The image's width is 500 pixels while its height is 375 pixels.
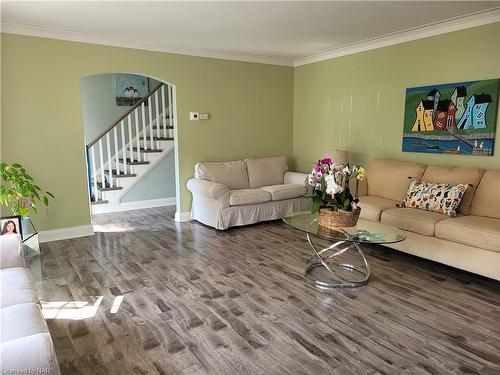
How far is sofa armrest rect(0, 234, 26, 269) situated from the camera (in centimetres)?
238

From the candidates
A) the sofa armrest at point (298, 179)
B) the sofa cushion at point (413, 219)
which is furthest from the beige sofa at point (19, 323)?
the sofa armrest at point (298, 179)

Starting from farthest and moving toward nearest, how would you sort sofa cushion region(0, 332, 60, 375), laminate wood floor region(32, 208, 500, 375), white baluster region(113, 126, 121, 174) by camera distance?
white baluster region(113, 126, 121, 174), laminate wood floor region(32, 208, 500, 375), sofa cushion region(0, 332, 60, 375)

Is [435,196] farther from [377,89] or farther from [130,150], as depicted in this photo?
[130,150]

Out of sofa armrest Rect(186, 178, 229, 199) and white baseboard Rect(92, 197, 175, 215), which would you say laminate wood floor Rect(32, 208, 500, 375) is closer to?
sofa armrest Rect(186, 178, 229, 199)

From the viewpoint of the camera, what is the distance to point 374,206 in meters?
4.15

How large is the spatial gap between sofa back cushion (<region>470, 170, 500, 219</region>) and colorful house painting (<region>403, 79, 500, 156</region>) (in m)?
0.38

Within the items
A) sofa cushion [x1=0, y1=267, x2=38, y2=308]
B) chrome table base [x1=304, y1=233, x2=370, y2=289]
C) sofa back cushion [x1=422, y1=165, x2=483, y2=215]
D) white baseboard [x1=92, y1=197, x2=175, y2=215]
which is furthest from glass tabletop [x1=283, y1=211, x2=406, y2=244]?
white baseboard [x1=92, y1=197, x2=175, y2=215]

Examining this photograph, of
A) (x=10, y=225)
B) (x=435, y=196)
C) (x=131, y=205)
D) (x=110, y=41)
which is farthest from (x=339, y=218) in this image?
(x=131, y=205)

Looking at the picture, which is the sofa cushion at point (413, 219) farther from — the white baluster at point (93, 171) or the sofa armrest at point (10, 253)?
the white baluster at point (93, 171)

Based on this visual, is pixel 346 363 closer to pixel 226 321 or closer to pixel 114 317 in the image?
pixel 226 321

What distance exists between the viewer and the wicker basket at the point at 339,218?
Result: 321 cm

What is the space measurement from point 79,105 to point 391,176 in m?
3.99

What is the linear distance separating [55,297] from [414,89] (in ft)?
14.7

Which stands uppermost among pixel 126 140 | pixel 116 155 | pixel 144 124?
pixel 144 124
